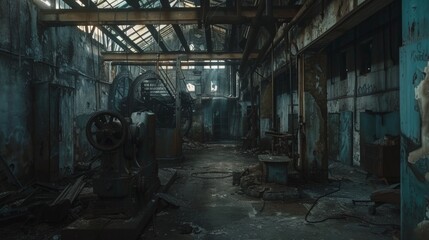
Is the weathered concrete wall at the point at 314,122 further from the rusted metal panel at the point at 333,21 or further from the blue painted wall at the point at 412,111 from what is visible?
the blue painted wall at the point at 412,111

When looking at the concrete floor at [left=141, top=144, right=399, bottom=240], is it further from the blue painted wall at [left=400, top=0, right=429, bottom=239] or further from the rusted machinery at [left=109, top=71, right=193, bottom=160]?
the rusted machinery at [left=109, top=71, right=193, bottom=160]

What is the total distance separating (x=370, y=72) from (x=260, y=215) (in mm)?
5702

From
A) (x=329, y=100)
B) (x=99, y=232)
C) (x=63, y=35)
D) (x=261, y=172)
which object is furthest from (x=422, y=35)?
(x=63, y=35)

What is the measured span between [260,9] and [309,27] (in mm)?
1176

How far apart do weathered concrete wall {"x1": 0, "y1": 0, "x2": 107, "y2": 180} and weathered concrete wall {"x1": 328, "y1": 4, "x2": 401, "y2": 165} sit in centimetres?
808

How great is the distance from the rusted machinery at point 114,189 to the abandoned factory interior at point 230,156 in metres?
0.02

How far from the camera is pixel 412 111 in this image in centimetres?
321

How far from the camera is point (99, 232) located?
4.30m

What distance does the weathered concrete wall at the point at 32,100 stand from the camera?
7.20 m

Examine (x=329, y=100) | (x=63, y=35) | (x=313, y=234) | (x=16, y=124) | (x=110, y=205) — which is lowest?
(x=313, y=234)

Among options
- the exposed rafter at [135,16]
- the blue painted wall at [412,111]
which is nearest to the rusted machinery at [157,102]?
the exposed rafter at [135,16]

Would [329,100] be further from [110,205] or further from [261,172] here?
[110,205]

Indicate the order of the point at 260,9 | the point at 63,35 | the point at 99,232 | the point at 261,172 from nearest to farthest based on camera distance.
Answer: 1. the point at 99,232
2. the point at 260,9
3. the point at 261,172
4. the point at 63,35

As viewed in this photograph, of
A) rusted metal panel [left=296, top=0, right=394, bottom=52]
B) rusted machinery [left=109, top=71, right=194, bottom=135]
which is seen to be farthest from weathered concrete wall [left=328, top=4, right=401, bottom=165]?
rusted machinery [left=109, top=71, right=194, bottom=135]
